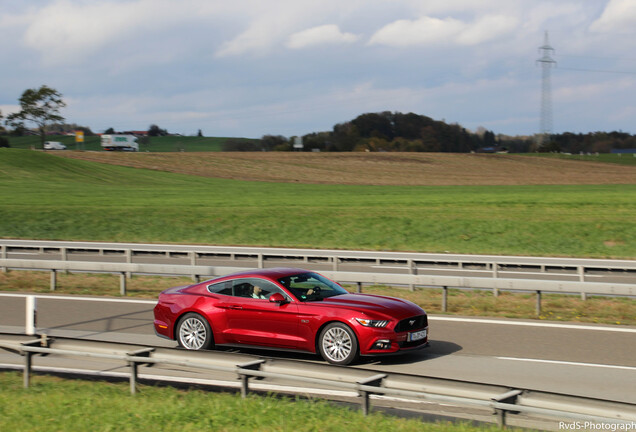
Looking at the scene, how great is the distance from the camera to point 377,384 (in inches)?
263

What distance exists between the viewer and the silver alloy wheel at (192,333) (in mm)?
10359

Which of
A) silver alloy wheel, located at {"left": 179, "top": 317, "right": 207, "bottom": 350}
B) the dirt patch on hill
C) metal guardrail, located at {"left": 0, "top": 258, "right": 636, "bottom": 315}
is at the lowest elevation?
silver alloy wheel, located at {"left": 179, "top": 317, "right": 207, "bottom": 350}

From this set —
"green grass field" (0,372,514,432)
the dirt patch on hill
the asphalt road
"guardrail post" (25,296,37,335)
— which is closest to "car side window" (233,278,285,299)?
the asphalt road

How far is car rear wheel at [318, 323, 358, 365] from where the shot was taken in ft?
30.7

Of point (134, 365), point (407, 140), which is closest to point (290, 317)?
point (134, 365)

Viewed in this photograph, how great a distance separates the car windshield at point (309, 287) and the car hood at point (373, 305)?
0.21 meters

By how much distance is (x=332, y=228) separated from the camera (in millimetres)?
29781

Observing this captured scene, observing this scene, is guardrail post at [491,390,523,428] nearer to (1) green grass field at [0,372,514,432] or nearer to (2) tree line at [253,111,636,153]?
(1) green grass field at [0,372,514,432]

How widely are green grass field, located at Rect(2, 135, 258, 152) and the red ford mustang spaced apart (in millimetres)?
110121

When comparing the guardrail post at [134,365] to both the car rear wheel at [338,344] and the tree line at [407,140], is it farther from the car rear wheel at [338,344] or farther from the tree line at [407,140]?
the tree line at [407,140]

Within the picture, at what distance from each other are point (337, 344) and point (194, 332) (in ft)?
7.42

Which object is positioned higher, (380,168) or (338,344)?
(380,168)

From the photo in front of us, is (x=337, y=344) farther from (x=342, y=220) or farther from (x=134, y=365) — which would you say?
(x=342, y=220)

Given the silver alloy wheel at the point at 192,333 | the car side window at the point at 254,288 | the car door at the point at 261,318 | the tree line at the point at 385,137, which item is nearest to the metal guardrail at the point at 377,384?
the car door at the point at 261,318
